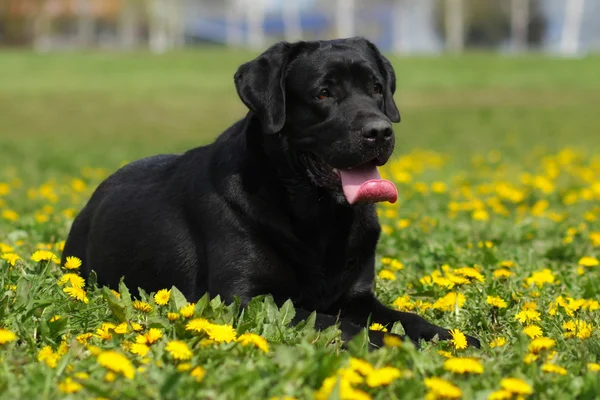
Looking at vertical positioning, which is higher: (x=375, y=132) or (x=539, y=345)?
(x=375, y=132)

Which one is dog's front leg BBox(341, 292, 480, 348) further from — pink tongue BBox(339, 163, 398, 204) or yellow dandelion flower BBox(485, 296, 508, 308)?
pink tongue BBox(339, 163, 398, 204)

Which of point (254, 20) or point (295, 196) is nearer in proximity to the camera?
point (295, 196)

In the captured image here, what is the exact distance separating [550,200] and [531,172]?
2.74m

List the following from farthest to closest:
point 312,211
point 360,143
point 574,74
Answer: point 574,74 < point 312,211 < point 360,143

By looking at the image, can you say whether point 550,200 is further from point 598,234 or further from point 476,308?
point 476,308

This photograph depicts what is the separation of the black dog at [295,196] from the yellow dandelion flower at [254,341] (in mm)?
748

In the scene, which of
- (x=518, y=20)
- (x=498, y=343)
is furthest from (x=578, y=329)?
(x=518, y=20)

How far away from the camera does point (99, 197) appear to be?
514 centimetres

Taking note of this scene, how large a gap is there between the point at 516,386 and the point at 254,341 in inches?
35.9

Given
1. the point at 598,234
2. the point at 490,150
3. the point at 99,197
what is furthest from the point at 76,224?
the point at 490,150

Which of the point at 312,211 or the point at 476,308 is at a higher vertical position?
the point at 312,211

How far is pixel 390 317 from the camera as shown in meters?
4.11

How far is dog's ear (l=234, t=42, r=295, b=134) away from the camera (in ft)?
13.3

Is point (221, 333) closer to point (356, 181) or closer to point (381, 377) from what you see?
point (381, 377)
